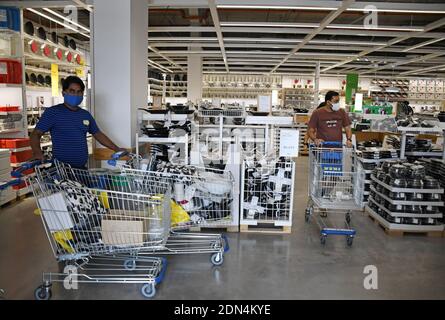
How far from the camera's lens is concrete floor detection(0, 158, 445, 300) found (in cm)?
317

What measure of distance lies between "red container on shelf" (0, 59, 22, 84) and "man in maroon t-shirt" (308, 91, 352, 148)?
4.81 m

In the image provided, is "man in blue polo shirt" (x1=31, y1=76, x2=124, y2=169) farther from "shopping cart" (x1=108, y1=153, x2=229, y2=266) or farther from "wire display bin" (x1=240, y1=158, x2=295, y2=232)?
"wire display bin" (x1=240, y1=158, x2=295, y2=232)

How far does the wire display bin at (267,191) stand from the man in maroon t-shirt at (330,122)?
0.85 metres

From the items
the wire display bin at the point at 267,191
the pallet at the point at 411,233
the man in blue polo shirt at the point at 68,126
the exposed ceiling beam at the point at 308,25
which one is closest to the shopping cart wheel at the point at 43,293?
the man in blue polo shirt at the point at 68,126

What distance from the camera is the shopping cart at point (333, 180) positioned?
4.30 meters

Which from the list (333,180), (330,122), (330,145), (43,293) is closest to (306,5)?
(330,122)

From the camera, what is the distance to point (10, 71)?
609 centimetres

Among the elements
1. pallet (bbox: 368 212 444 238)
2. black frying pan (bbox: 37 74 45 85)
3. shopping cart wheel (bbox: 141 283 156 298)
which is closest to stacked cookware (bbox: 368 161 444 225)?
pallet (bbox: 368 212 444 238)

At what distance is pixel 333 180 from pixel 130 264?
Answer: 98.2 inches

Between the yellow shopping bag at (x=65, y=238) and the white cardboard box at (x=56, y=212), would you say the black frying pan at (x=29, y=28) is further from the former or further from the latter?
the yellow shopping bag at (x=65, y=238)

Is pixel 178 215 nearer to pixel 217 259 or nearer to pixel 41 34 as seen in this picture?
pixel 217 259

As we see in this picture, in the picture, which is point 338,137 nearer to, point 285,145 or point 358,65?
point 285,145

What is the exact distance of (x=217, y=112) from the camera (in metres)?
7.46
